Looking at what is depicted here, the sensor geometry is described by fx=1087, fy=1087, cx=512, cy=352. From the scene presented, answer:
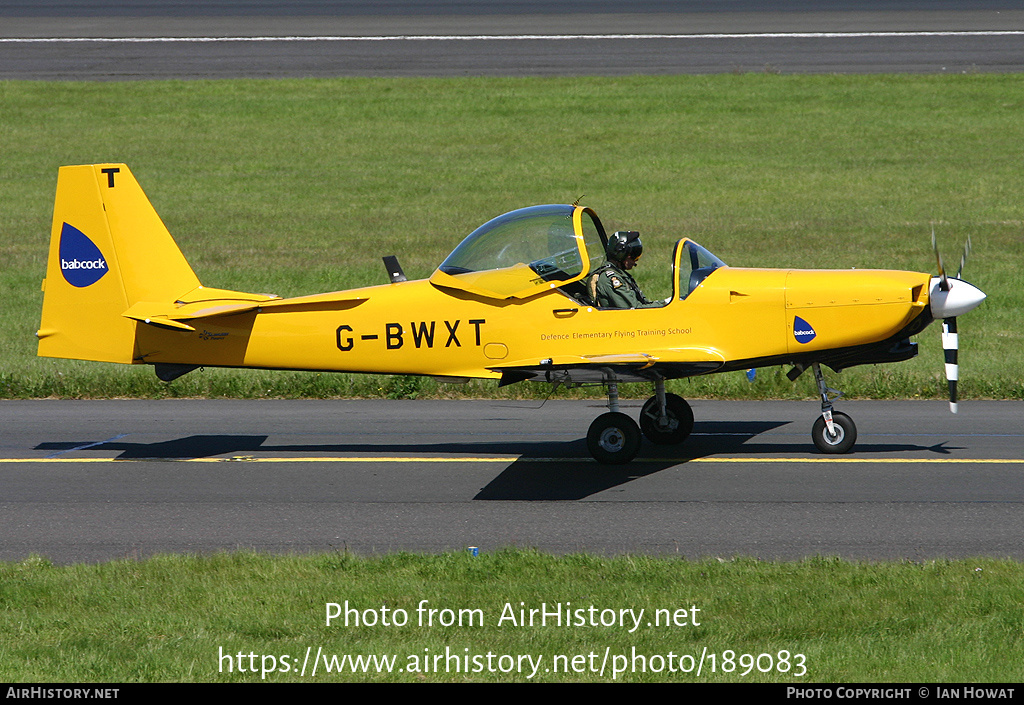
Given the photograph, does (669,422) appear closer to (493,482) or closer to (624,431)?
(624,431)

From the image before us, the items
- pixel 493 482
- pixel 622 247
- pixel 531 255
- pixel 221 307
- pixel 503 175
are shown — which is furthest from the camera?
pixel 503 175

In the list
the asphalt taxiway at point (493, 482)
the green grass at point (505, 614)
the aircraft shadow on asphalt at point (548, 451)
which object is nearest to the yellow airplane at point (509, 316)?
the aircraft shadow on asphalt at point (548, 451)

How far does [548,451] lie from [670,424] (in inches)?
49.2

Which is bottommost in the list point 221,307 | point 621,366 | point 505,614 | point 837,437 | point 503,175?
point 505,614

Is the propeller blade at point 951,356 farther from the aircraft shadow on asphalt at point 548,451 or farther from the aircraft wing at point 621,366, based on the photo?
the aircraft wing at point 621,366

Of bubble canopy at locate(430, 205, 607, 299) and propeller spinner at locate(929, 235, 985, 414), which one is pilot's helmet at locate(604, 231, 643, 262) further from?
propeller spinner at locate(929, 235, 985, 414)

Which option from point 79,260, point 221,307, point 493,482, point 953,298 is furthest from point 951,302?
point 79,260

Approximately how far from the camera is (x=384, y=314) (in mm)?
10117

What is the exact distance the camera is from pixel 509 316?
391 inches

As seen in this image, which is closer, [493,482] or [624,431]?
[493,482]

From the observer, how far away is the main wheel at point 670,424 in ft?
35.4

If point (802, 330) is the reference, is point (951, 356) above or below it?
below

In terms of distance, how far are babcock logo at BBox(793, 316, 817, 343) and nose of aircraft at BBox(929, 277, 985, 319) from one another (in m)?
1.03
